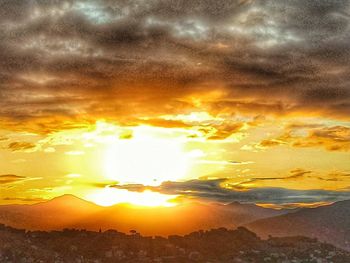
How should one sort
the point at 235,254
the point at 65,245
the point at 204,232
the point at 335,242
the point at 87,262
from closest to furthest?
the point at 87,262 → the point at 65,245 → the point at 235,254 → the point at 204,232 → the point at 335,242

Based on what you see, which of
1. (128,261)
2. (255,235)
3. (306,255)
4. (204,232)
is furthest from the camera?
(255,235)

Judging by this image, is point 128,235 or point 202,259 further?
point 128,235

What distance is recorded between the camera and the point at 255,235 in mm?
120625

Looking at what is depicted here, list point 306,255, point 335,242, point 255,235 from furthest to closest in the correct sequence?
point 335,242 < point 255,235 < point 306,255

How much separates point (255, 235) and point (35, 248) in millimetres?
58009

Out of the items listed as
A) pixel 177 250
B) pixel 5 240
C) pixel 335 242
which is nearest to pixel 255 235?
pixel 335 242

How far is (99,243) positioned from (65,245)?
7.02m

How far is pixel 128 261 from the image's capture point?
82688 millimetres

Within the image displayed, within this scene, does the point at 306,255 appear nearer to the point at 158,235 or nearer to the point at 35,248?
the point at 158,235

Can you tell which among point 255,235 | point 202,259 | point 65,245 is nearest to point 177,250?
point 202,259

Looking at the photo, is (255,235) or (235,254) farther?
(255,235)

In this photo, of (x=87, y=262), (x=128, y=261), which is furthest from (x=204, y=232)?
(x=87, y=262)

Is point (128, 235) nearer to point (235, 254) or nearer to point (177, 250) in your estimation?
point (177, 250)

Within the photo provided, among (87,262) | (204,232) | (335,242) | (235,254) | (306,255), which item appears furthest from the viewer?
(335,242)
